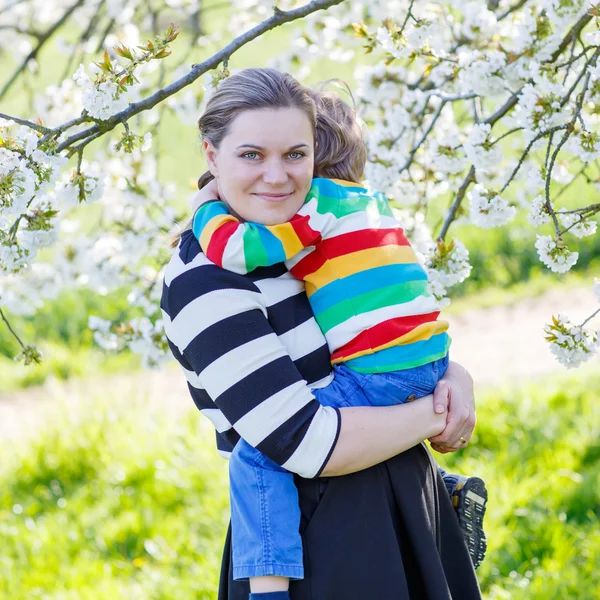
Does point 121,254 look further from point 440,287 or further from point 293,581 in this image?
point 293,581

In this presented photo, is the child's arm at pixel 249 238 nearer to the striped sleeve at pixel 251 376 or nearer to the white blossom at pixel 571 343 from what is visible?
the striped sleeve at pixel 251 376

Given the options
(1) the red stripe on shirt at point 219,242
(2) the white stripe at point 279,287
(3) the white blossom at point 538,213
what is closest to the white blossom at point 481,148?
(3) the white blossom at point 538,213

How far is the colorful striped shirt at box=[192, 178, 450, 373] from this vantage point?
151cm

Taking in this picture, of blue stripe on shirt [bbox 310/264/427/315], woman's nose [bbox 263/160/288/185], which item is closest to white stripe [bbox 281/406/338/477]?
blue stripe on shirt [bbox 310/264/427/315]

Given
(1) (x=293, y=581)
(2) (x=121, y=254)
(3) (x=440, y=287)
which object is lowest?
(1) (x=293, y=581)

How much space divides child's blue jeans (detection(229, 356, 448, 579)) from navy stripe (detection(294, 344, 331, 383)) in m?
0.02

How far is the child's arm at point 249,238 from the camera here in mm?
1472

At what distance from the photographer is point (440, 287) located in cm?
210

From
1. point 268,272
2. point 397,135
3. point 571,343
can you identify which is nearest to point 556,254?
point 571,343

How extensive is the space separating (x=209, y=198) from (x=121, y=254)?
183 cm

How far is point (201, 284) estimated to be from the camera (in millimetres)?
1487

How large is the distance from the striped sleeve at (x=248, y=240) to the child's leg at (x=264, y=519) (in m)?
0.33

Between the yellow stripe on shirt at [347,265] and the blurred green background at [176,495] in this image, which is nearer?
the yellow stripe on shirt at [347,265]

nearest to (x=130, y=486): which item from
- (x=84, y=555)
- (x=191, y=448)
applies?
(x=191, y=448)
